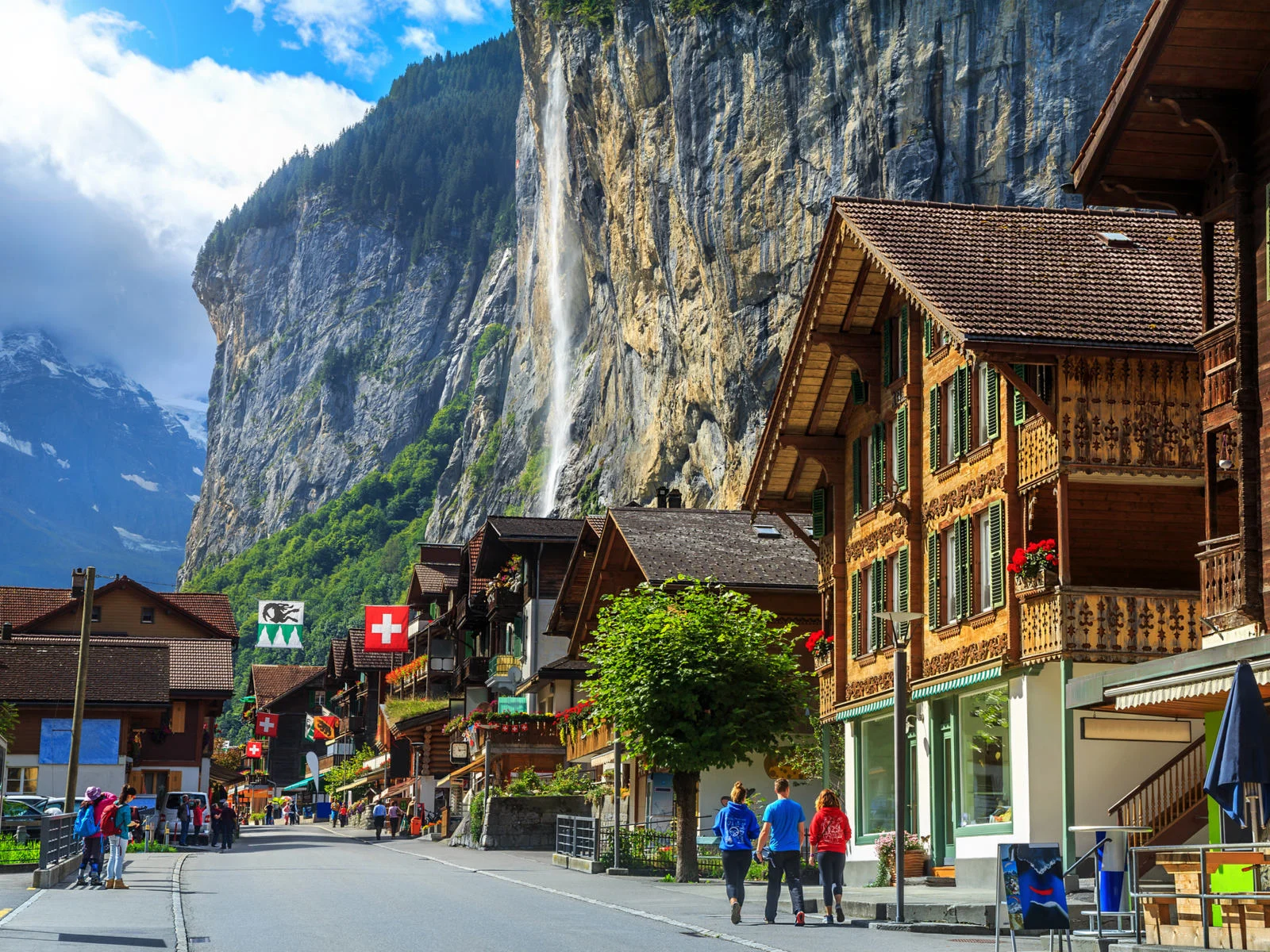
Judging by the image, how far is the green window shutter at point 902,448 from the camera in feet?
103

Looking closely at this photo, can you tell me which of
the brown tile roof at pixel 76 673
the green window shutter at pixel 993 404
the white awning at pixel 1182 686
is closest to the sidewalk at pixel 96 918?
the white awning at pixel 1182 686

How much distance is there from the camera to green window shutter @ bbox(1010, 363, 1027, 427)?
86.9ft

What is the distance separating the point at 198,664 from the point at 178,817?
18564mm

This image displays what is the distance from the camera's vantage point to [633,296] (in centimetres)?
Result: 9875

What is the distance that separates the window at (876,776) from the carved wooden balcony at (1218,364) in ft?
42.9

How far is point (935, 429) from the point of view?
3019 cm

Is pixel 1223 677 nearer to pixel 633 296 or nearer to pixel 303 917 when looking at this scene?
pixel 303 917

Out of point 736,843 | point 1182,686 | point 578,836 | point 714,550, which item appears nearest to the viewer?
point 1182,686

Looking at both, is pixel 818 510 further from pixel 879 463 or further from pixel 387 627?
pixel 387 627

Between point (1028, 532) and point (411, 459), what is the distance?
520ft

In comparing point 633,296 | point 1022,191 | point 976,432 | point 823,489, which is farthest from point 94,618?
point 976,432

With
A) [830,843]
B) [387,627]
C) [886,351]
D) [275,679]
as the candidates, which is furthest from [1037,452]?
[275,679]

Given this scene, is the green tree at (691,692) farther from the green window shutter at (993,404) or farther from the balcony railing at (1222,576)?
the balcony railing at (1222,576)

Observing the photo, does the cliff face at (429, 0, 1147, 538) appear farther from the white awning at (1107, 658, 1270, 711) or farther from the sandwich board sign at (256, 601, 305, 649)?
the white awning at (1107, 658, 1270, 711)
